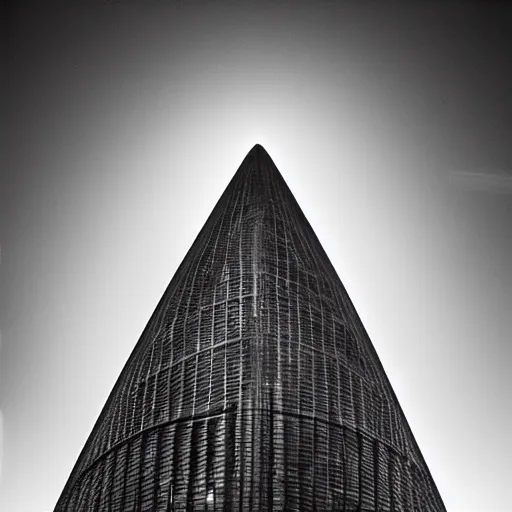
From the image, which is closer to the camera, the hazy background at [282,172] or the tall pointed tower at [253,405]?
the tall pointed tower at [253,405]

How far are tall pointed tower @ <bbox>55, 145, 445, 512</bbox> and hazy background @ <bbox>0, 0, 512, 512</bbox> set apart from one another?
1.55 ft

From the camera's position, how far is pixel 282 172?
1.26 meters

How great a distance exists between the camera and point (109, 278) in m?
1.20

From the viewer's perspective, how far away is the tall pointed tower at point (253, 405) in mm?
600

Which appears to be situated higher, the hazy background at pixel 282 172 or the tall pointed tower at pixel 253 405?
the hazy background at pixel 282 172

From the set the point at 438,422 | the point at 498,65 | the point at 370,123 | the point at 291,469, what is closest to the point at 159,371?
the point at 291,469

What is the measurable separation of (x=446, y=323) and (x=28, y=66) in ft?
2.79

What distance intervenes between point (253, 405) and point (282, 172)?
0.70 metres

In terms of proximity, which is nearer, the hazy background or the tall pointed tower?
the tall pointed tower

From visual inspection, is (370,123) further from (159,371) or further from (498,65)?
(159,371)

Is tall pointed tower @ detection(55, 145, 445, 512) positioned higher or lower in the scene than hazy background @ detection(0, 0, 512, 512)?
lower

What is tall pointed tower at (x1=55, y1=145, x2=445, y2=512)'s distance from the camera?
1.97ft

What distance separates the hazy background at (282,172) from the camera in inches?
45.9

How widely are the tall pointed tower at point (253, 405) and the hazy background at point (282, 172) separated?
0.47 meters
